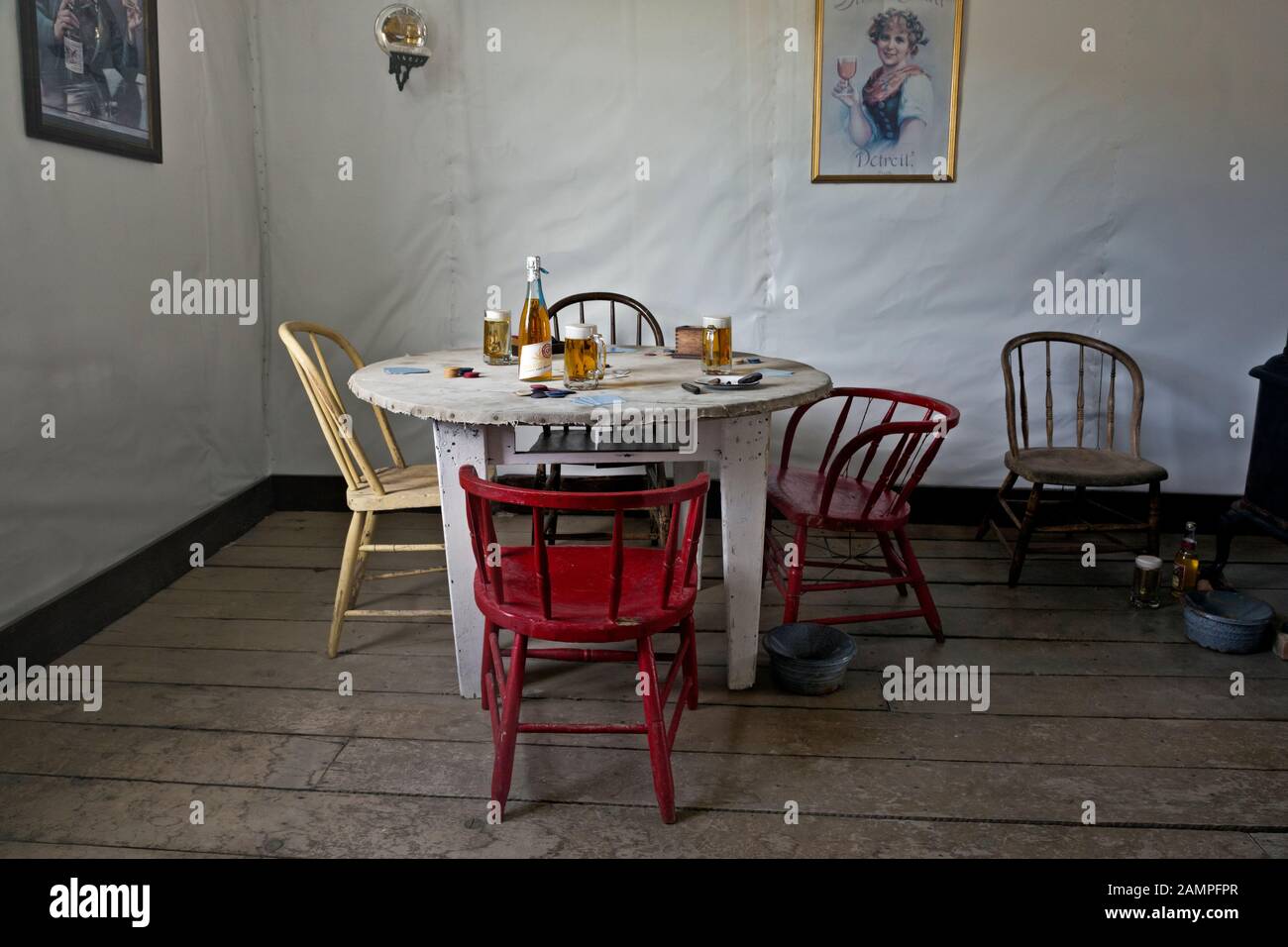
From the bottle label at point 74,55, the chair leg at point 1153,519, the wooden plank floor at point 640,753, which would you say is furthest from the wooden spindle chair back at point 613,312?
the chair leg at point 1153,519

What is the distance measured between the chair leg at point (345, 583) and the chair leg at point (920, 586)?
159cm

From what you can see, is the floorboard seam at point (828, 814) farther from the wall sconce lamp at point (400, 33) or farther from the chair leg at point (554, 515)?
the wall sconce lamp at point (400, 33)

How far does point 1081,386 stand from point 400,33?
9.73 feet

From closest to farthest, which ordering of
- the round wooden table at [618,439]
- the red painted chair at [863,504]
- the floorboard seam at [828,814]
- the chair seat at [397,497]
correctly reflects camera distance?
the floorboard seam at [828,814] → the round wooden table at [618,439] → the red painted chair at [863,504] → the chair seat at [397,497]

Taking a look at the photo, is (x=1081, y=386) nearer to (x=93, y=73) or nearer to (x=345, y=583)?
(x=345, y=583)

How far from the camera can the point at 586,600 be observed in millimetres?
2139

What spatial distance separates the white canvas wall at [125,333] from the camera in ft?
8.90

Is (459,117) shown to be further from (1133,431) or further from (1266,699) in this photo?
(1266,699)

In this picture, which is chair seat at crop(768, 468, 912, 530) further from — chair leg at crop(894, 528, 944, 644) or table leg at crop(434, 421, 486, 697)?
table leg at crop(434, 421, 486, 697)

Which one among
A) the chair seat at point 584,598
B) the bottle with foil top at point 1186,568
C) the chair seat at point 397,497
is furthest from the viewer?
the bottle with foil top at point 1186,568

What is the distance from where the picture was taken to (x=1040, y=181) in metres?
3.96

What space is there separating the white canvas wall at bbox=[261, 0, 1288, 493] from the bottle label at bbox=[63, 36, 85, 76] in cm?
120

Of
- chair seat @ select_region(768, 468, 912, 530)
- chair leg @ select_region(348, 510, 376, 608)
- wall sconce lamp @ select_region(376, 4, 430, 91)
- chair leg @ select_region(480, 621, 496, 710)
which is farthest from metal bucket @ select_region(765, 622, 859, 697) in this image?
wall sconce lamp @ select_region(376, 4, 430, 91)

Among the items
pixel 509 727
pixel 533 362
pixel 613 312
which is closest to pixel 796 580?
pixel 533 362
